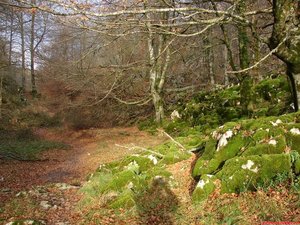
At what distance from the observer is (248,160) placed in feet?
17.8

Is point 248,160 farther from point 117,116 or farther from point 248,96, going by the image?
point 117,116

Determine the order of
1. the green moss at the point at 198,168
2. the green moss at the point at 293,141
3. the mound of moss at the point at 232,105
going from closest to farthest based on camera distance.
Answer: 1. the green moss at the point at 293,141
2. the green moss at the point at 198,168
3. the mound of moss at the point at 232,105

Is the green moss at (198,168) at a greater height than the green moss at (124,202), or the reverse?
the green moss at (198,168)

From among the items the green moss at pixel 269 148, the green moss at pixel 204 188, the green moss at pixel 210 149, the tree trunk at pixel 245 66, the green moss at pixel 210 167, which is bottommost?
the green moss at pixel 204 188

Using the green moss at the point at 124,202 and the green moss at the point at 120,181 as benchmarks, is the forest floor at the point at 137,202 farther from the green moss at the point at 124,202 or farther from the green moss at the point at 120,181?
the green moss at the point at 120,181

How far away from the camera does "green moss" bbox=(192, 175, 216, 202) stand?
554cm

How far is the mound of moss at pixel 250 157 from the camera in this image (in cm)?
511

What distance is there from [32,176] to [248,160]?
8138mm

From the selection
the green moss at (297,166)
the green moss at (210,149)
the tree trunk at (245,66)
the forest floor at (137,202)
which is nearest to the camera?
the forest floor at (137,202)

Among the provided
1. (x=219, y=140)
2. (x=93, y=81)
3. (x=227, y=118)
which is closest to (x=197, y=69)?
(x=93, y=81)

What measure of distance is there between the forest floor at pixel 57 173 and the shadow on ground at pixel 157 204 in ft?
4.95

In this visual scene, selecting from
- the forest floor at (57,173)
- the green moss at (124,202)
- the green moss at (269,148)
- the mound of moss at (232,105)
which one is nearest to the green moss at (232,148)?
the green moss at (269,148)

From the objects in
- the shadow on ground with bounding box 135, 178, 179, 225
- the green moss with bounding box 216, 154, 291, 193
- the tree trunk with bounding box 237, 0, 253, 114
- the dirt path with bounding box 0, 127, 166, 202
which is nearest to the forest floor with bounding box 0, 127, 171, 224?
the dirt path with bounding box 0, 127, 166, 202

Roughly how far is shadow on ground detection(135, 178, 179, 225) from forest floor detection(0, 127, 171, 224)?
1.51 meters
